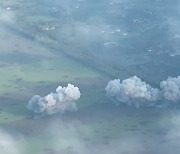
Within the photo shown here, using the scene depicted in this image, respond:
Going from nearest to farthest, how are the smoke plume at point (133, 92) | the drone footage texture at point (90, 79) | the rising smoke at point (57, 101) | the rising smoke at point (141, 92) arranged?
1. the drone footage texture at point (90, 79)
2. the rising smoke at point (57, 101)
3. the rising smoke at point (141, 92)
4. the smoke plume at point (133, 92)

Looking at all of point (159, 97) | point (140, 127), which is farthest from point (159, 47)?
point (140, 127)

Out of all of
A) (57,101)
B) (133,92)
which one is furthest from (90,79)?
(57,101)

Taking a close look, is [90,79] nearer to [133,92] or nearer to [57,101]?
[133,92]

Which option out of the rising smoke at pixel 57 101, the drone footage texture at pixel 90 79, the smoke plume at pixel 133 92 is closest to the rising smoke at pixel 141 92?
the smoke plume at pixel 133 92

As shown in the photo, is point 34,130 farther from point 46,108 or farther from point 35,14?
point 35,14

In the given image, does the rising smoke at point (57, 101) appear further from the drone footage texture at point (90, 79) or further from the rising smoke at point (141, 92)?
the rising smoke at point (141, 92)

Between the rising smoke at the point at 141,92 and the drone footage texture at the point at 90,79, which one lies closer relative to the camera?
the drone footage texture at the point at 90,79

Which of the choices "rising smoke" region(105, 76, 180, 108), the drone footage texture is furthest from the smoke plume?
the drone footage texture
